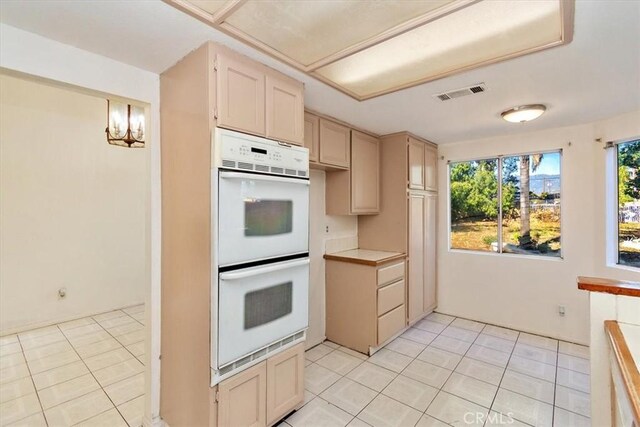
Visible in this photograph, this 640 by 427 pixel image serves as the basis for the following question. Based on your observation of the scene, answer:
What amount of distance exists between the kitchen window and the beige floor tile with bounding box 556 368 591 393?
127 centimetres

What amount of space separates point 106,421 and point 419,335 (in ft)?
9.46

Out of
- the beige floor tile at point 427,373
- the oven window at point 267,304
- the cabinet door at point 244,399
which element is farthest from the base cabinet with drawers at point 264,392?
the beige floor tile at point 427,373

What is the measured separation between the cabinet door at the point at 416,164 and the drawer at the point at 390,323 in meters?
1.41

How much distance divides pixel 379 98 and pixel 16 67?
7.06 feet

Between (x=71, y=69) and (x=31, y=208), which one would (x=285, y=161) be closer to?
(x=71, y=69)

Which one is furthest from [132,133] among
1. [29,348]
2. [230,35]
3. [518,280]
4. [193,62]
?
[518,280]

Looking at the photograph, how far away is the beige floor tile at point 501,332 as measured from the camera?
10.7 feet

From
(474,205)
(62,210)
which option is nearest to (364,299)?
(474,205)

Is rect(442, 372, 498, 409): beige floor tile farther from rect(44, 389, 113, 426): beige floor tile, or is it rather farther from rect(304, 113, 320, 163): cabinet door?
rect(44, 389, 113, 426): beige floor tile

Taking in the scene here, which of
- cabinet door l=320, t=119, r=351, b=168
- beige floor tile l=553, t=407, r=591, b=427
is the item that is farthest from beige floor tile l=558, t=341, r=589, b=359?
cabinet door l=320, t=119, r=351, b=168

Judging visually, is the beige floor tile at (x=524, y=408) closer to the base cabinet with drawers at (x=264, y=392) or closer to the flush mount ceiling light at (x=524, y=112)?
the base cabinet with drawers at (x=264, y=392)

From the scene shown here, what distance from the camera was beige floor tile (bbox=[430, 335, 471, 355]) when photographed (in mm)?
2969

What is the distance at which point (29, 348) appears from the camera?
296 cm

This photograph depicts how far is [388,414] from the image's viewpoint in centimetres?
206
